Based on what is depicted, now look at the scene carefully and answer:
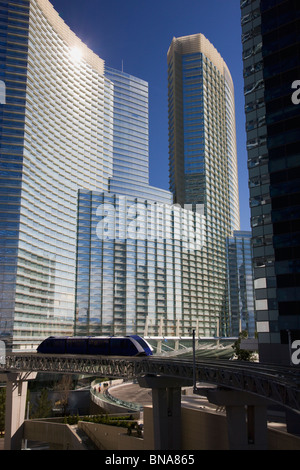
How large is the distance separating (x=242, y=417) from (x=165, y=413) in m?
12.6

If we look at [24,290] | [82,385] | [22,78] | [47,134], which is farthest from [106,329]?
[22,78]

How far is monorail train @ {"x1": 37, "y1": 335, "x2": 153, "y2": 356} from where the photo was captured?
56.6 meters

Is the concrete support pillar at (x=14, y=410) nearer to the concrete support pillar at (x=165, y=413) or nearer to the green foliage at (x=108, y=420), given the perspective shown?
the green foliage at (x=108, y=420)

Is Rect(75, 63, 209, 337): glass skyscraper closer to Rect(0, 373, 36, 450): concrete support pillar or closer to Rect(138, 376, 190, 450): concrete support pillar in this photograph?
Rect(0, 373, 36, 450): concrete support pillar

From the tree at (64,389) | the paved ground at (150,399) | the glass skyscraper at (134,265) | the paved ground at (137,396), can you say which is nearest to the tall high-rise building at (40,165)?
the glass skyscraper at (134,265)

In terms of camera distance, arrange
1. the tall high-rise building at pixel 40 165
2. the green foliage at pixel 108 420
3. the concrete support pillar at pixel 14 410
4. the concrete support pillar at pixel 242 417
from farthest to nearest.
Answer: the tall high-rise building at pixel 40 165, the concrete support pillar at pixel 14 410, the green foliage at pixel 108 420, the concrete support pillar at pixel 242 417

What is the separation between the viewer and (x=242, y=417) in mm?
38812

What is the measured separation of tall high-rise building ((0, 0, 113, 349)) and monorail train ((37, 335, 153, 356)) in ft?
182

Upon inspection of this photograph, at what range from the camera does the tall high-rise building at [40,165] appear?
120m

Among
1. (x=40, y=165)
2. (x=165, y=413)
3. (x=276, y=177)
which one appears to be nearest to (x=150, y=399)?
(x=165, y=413)

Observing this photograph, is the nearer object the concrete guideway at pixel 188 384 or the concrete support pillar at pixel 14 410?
the concrete guideway at pixel 188 384

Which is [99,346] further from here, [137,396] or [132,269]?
[132,269]

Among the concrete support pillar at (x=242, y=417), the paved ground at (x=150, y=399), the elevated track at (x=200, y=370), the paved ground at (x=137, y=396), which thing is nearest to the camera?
the elevated track at (x=200, y=370)

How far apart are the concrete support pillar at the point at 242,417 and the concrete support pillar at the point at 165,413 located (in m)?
10.9
